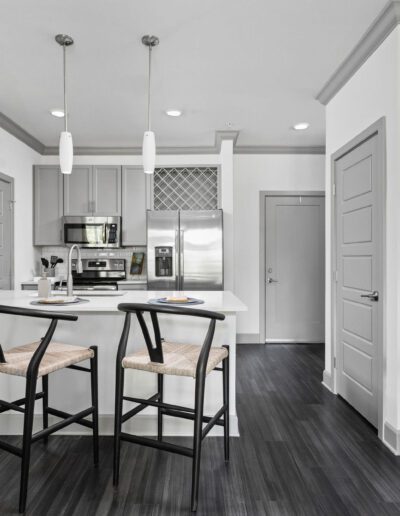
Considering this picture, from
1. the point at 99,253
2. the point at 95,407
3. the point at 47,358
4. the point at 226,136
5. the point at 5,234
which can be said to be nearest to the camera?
the point at 47,358

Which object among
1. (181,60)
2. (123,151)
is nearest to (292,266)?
(123,151)

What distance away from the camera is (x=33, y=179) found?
184 inches

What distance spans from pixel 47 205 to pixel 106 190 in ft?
2.48

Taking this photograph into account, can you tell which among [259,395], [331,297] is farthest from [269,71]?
[259,395]

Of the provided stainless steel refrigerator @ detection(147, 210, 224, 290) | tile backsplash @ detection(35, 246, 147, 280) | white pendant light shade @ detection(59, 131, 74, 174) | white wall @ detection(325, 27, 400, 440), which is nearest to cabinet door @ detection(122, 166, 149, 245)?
tile backsplash @ detection(35, 246, 147, 280)

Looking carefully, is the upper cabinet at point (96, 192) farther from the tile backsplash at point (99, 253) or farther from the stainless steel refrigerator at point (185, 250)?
the stainless steel refrigerator at point (185, 250)

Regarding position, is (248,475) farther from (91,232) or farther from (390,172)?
(91,232)

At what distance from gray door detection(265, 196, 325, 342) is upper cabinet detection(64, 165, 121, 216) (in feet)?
6.43

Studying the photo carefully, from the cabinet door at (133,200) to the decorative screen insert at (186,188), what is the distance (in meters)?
0.16

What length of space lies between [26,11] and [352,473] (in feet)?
10.4

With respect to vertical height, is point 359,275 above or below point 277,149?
below

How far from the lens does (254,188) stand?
15.9ft

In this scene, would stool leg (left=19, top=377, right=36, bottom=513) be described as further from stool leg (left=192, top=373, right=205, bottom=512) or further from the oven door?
the oven door

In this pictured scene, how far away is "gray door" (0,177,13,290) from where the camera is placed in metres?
3.91
